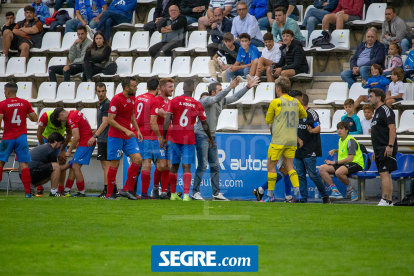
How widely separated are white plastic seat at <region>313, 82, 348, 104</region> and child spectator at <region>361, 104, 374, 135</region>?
1.28 metres

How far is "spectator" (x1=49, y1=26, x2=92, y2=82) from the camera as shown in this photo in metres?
16.0

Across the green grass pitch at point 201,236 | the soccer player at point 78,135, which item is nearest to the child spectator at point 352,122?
the green grass pitch at point 201,236

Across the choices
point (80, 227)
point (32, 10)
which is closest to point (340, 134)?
point (80, 227)

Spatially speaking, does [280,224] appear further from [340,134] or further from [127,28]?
[127,28]

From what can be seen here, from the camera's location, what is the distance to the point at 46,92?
1597 centimetres

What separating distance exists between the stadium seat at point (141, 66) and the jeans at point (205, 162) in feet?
18.0

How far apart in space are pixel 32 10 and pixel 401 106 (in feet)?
37.6

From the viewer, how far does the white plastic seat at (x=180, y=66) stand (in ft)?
49.4

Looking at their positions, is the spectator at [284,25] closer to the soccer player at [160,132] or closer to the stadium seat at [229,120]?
the stadium seat at [229,120]

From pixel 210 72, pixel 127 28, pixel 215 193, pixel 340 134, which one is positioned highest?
pixel 127 28

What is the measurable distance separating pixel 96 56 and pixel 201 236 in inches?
419

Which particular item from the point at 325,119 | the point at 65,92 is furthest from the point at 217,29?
the point at 65,92

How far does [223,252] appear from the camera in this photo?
484cm

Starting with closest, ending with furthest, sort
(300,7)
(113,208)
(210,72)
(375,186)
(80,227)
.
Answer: (80,227)
(113,208)
(375,186)
(210,72)
(300,7)
